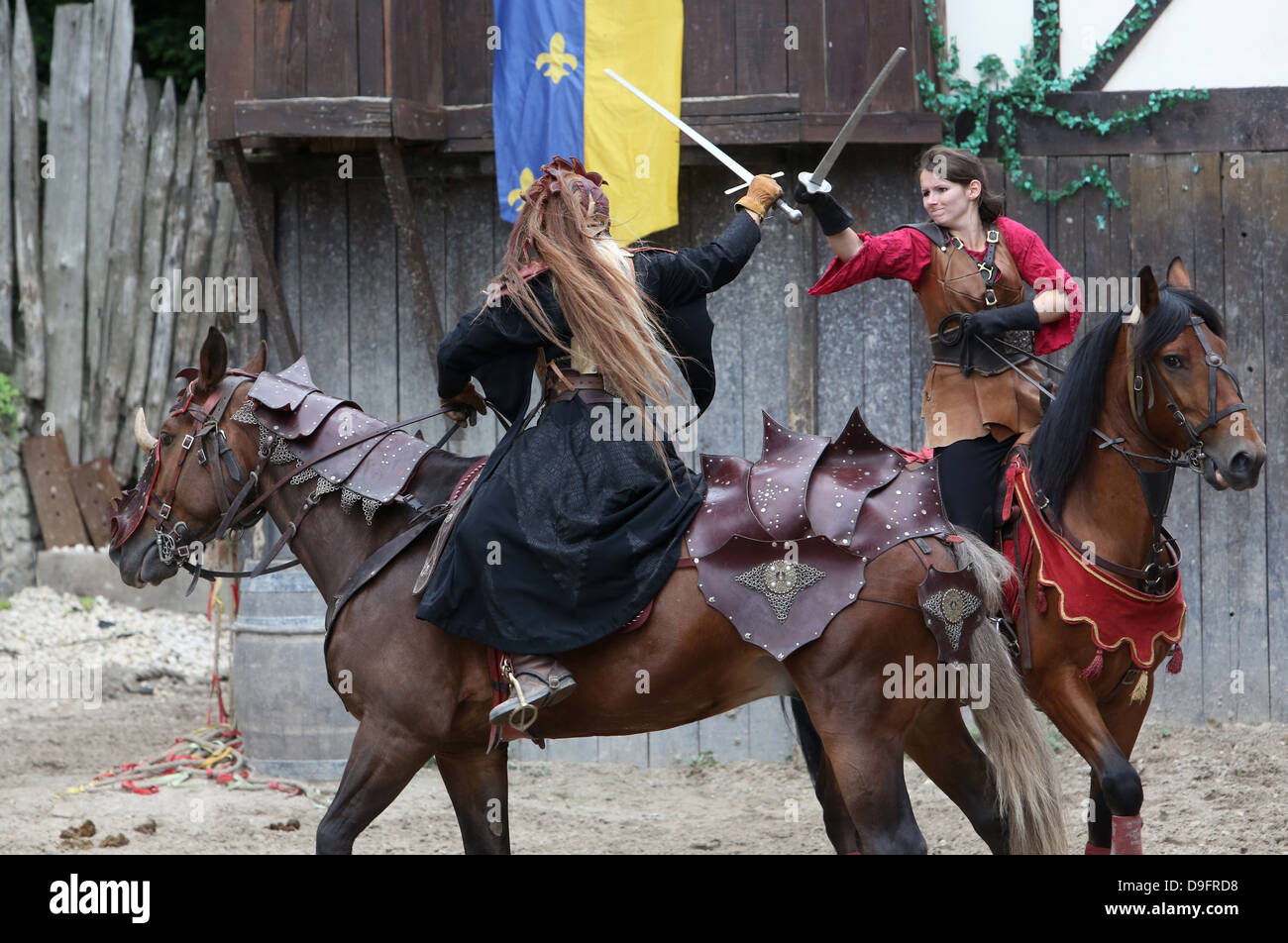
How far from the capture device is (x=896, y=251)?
4.37m

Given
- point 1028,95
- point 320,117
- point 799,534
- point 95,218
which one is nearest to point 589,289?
point 799,534

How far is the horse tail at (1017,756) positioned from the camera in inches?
146

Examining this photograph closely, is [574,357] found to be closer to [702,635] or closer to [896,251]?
[702,635]

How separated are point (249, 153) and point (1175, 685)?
17.9 feet

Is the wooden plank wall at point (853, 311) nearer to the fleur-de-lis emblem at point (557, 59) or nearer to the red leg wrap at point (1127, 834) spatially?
the fleur-de-lis emblem at point (557, 59)

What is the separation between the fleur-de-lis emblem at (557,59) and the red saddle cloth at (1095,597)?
10.8ft

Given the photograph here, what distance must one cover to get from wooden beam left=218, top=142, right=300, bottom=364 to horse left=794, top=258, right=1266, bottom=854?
12.6ft

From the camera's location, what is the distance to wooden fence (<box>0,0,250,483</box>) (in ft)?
28.8

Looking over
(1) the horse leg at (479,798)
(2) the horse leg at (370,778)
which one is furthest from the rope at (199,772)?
(2) the horse leg at (370,778)

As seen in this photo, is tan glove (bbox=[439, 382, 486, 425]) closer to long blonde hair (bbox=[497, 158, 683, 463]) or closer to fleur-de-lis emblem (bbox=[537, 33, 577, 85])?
long blonde hair (bbox=[497, 158, 683, 463])

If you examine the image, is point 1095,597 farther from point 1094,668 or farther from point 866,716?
point 866,716

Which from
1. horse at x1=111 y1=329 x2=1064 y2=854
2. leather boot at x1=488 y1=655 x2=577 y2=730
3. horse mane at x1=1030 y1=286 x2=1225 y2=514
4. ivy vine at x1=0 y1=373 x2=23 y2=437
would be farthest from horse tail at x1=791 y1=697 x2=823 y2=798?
ivy vine at x1=0 y1=373 x2=23 y2=437

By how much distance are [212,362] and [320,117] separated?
2556mm

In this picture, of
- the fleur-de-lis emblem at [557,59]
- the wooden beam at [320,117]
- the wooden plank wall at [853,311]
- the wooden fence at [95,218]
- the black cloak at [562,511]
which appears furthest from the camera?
the wooden fence at [95,218]
